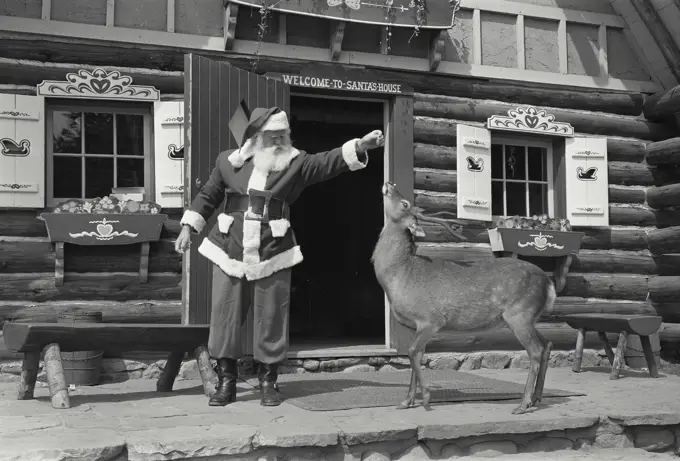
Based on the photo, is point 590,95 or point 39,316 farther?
point 590,95

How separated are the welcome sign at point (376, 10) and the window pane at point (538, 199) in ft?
7.80

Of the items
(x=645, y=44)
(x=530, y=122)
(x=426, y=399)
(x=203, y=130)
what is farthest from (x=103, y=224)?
(x=645, y=44)

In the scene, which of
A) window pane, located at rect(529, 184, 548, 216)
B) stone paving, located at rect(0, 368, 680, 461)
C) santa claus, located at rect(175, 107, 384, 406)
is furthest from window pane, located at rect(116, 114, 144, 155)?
window pane, located at rect(529, 184, 548, 216)

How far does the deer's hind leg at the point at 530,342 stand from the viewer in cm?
529

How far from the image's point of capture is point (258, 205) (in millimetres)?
5469

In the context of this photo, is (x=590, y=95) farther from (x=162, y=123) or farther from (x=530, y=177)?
(x=162, y=123)

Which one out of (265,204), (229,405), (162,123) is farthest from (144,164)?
(229,405)

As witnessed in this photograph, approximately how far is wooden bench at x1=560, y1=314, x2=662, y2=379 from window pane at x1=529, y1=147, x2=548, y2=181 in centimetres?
195

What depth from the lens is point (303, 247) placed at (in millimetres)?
12219

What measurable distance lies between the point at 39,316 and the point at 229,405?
2724 millimetres

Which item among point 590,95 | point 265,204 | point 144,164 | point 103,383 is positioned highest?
point 590,95

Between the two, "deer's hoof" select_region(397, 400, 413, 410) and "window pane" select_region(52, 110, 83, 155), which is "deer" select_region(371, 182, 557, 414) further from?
"window pane" select_region(52, 110, 83, 155)

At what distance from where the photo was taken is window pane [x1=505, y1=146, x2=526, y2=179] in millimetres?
9312

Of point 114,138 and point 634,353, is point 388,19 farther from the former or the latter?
point 634,353
